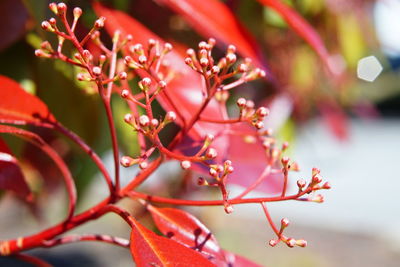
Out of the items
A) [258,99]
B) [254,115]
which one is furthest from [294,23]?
[258,99]

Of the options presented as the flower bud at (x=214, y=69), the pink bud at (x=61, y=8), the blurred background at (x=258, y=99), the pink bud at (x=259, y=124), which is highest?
the pink bud at (x=61, y=8)

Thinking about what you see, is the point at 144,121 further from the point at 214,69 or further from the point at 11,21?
the point at 11,21

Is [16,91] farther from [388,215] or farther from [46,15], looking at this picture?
[388,215]

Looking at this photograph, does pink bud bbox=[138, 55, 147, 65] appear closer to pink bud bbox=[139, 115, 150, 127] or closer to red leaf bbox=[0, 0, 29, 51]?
pink bud bbox=[139, 115, 150, 127]

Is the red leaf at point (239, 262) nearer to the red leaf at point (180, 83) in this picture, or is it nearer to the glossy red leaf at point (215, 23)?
the red leaf at point (180, 83)

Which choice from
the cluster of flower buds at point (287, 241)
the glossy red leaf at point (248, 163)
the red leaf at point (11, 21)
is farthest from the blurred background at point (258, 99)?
the cluster of flower buds at point (287, 241)

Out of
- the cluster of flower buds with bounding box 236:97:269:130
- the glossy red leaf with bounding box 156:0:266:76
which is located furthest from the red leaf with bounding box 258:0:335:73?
the cluster of flower buds with bounding box 236:97:269:130
